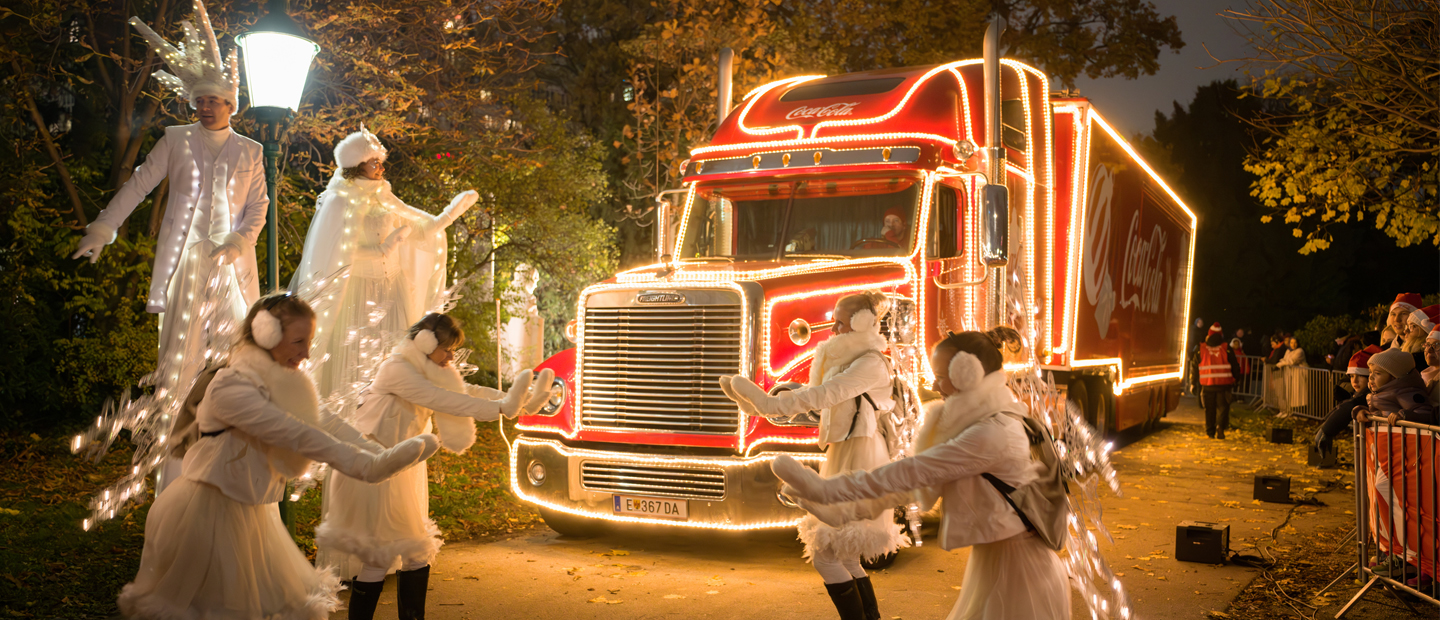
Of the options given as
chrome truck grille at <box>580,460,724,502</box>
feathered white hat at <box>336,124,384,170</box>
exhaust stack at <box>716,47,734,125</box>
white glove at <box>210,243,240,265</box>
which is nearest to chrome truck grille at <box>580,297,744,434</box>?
chrome truck grille at <box>580,460,724,502</box>

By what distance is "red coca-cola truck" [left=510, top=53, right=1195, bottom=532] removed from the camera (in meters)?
7.36

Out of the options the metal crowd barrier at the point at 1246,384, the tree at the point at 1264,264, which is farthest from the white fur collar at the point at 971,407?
the tree at the point at 1264,264

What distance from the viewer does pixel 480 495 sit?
10.6m

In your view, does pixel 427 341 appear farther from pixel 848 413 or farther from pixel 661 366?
pixel 661 366

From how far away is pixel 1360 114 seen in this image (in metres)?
13.6

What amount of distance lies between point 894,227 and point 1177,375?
11.1 meters

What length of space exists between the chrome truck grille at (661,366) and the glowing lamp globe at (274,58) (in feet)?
8.01

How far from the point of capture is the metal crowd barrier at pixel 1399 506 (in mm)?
6262

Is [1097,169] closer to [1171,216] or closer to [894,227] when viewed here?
[894,227]

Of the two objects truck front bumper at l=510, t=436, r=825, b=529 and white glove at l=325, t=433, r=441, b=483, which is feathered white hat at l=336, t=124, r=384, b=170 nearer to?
truck front bumper at l=510, t=436, r=825, b=529

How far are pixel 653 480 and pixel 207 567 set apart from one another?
389 cm

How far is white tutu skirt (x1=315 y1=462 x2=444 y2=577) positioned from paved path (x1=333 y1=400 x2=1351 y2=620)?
43.3 inches

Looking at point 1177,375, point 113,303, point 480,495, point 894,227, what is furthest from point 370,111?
point 1177,375

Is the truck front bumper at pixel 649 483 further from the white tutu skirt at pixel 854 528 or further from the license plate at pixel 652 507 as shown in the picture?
the white tutu skirt at pixel 854 528
